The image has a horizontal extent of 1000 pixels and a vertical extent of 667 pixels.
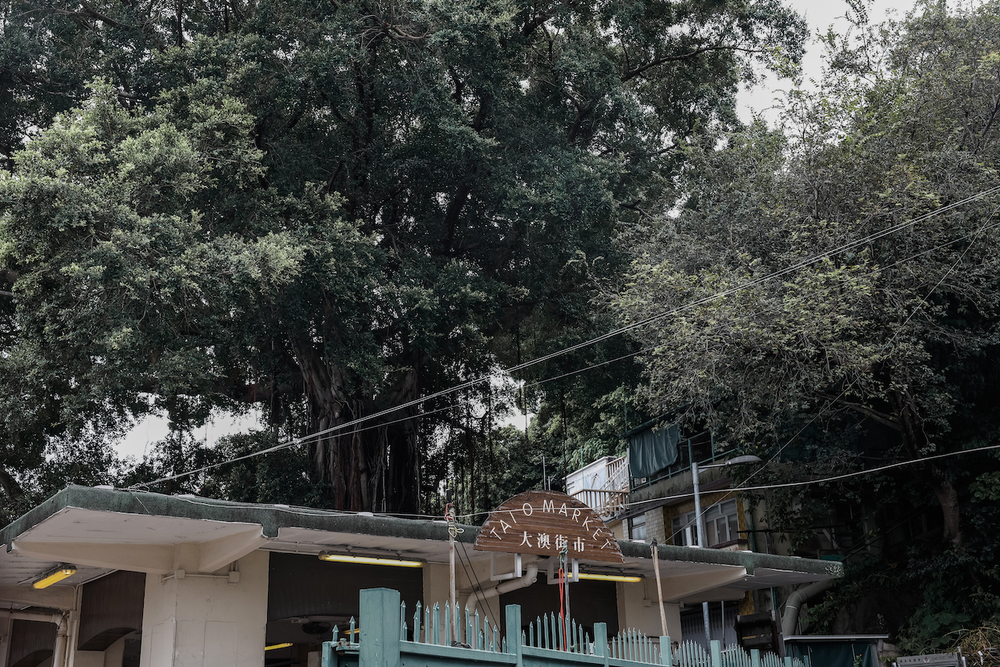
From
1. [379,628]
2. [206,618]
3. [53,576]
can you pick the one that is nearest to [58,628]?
[53,576]

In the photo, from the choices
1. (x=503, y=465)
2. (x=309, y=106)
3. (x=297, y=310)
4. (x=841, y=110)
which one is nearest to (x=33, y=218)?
(x=297, y=310)

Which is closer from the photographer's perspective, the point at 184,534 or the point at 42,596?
the point at 184,534

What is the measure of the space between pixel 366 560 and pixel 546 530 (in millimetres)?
2187

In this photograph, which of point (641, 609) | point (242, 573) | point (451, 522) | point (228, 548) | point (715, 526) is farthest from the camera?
point (715, 526)

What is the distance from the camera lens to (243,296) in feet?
55.3

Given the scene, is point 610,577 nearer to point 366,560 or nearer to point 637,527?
point 366,560

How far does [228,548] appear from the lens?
918 centimetres

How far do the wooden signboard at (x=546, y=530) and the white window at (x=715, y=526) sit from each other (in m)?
11.6

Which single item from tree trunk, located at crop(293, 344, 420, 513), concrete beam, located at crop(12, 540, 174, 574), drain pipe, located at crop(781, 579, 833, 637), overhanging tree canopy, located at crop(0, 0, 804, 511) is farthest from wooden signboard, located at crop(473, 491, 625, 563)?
tree trunk, located at crop(293, 344, 420, 513)

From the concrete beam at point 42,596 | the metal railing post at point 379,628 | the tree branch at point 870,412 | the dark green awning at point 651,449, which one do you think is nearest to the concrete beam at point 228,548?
the metal railing post at point 379,628

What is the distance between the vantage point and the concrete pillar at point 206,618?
368 inches

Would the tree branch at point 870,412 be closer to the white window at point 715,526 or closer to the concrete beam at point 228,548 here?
the white window at point 715,526

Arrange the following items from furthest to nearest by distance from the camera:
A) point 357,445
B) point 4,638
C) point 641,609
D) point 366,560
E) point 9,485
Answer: point 357,445
point 9,485
point 4,638
point 641,609
point 366,560

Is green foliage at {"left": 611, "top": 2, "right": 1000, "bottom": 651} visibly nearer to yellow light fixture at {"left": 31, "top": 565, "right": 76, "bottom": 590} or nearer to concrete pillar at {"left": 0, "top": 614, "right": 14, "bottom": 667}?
yellow light fixture at {"left": 31, "top": 565, "right": 76, "bottom": 590}
